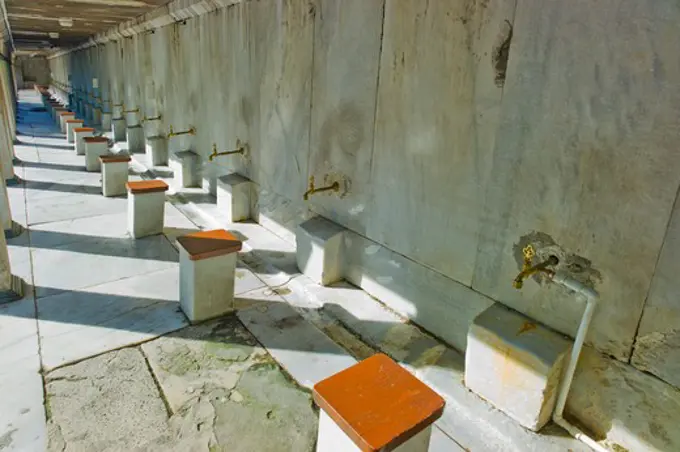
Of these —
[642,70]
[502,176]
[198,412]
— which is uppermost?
[642,70]

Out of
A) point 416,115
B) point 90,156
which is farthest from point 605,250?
point 90,156

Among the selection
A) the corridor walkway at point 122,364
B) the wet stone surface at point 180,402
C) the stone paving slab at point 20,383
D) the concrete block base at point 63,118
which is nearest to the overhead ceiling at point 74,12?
the concrete block base at point 63,118

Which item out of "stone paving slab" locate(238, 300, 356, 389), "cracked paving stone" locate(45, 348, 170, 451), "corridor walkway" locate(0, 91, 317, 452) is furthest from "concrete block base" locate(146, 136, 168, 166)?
"cracked paving stone" locate(45, 348, 170, 451)

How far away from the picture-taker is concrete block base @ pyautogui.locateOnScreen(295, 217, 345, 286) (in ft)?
16.6

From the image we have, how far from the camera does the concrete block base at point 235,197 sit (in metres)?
7.06

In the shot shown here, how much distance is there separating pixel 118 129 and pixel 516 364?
15057mm

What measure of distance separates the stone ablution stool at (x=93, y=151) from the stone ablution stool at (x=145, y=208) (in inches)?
183

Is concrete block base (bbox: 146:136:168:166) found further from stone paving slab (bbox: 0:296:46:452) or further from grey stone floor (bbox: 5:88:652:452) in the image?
stone paving slab (bbox: 0:296:46:452)

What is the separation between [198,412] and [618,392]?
303 centimetres

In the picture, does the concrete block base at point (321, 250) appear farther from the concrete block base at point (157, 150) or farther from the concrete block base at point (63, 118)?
the concrete block base at point (63, 118)

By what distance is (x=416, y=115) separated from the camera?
160 inches

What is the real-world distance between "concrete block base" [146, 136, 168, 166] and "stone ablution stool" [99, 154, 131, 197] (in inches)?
105

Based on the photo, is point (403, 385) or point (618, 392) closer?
point (403, 385)

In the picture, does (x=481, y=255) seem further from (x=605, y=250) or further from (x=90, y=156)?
(x=90, y=156)
